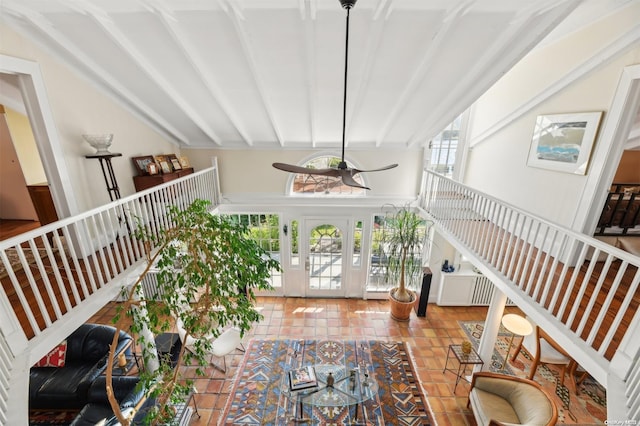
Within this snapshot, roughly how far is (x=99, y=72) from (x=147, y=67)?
0.65 meters

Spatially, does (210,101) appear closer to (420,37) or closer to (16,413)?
(420,37)

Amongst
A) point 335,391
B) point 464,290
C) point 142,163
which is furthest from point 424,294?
point 142,163

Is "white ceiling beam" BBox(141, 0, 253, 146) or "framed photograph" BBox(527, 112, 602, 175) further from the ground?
"white ceiling beam" BBox(141, 0, 253, 146)

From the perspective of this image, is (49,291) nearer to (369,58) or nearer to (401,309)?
(369,58)

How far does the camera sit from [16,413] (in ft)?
5.63

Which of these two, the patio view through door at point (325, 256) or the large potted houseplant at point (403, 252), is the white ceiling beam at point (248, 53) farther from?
the large potted houseplant at point (403, 252)

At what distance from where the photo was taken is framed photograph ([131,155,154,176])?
4309 millimetres

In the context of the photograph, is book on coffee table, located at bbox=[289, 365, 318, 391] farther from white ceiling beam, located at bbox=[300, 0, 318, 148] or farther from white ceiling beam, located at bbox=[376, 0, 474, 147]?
white ceiling beam, located at bbox=[376, 0, 474, 147]

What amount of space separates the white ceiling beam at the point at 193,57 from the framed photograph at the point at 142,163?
1508 millimetres

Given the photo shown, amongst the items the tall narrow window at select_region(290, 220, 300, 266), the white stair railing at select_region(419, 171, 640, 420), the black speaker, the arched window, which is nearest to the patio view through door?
the tall narrow window at select_region(290, 220, 300, 266)

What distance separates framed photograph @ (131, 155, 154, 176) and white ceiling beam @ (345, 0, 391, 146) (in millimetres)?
3285

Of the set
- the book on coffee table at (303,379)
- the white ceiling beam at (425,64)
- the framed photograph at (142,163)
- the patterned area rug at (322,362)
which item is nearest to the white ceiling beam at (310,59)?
the white ceiling beam at (425,64)

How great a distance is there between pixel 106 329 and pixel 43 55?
12.0 ft

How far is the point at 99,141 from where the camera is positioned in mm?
3318
